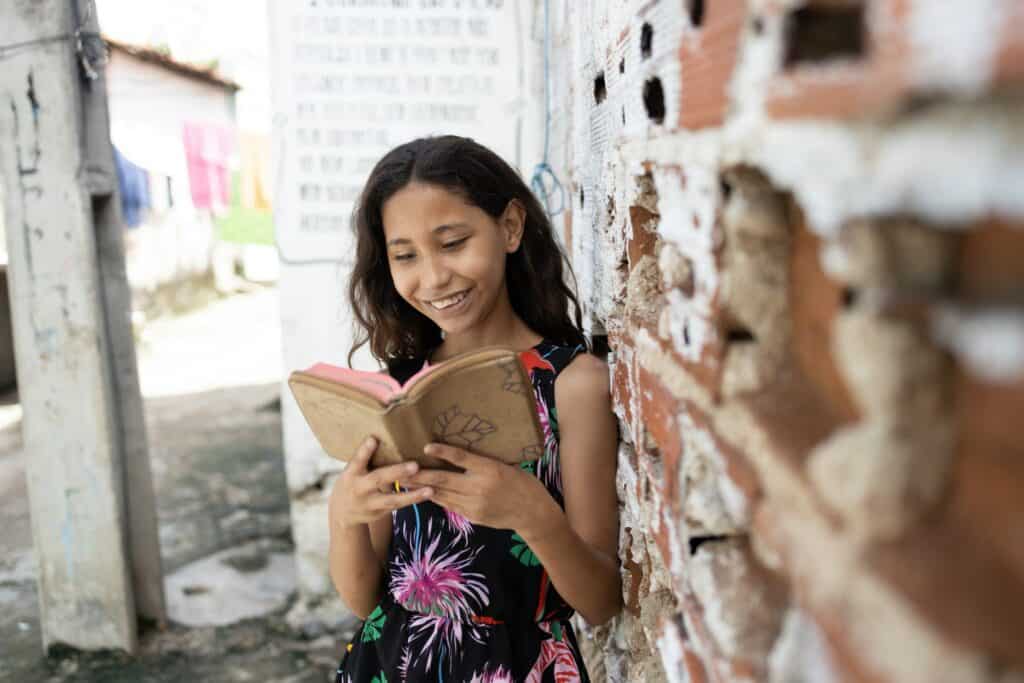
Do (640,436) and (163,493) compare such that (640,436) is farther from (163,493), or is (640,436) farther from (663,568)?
(163,493)

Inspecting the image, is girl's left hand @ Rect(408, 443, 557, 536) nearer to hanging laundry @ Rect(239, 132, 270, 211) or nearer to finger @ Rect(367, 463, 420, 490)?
finger @ Rect(367, 463, 420, 490)

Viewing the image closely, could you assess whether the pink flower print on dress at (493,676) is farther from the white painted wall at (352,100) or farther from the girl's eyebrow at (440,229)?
the white painted wall at (352,100)

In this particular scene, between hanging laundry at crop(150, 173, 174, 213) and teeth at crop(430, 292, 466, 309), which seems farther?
hanging laundry at crop(150, 173, 174, 213)

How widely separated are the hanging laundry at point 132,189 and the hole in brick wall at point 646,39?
756 cm

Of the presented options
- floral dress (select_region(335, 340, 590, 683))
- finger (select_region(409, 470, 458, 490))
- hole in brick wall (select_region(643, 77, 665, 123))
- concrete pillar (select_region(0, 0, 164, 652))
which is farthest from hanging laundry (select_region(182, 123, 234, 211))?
hole in brick wall (select_region(643, 77, 665, 123))

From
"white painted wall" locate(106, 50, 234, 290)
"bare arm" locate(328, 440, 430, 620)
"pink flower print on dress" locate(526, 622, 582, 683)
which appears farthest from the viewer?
"white painted wall" locate(106, 50, 234, 290)

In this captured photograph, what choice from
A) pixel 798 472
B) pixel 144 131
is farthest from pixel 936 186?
pixel 144 131

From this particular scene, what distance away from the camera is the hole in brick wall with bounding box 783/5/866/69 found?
0.44 metres

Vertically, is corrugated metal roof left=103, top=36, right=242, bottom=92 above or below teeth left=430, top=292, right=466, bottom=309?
above

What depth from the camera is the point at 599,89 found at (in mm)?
1413

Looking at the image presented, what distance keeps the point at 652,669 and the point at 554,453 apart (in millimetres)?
385

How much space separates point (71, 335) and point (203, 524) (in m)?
1.56

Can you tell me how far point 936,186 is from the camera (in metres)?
0.35

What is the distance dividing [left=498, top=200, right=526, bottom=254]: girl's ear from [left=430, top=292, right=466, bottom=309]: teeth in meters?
0.16
